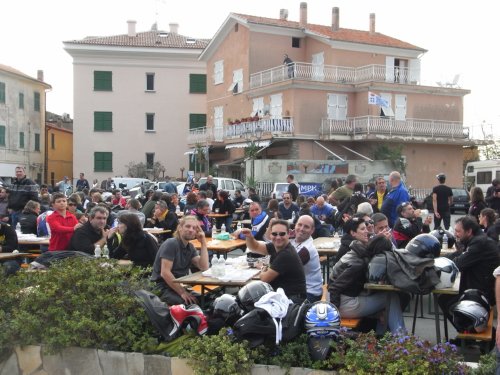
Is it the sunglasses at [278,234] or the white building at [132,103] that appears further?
the white building at [132,103]

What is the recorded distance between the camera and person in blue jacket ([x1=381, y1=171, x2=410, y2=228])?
1130 cm

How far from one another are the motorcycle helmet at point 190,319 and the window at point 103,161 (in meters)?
42.2

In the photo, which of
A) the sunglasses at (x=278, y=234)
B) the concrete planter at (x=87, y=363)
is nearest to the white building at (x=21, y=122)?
the concrete planter at (x=87, y=363)

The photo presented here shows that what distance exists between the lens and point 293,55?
138ft

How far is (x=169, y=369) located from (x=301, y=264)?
173 centimetres

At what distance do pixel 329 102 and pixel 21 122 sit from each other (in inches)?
903

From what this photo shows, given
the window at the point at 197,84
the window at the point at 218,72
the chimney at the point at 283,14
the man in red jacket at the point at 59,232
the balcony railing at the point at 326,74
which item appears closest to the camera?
the man in red jacket at the point at 59,232

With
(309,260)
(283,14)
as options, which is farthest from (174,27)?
(309,260)

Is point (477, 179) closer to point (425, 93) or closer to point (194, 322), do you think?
point (425, 93)

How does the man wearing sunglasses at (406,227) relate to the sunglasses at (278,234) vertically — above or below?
below

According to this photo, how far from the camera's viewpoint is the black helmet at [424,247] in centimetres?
608

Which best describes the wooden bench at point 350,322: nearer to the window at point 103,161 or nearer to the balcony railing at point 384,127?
the balcony railing at point 384,127

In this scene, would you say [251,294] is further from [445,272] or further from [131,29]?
[131,29]

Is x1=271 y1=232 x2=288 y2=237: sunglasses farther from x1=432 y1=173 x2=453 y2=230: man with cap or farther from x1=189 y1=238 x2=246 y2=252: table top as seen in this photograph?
x1=432 y1=173 x2=453 y2=230: man with cap
